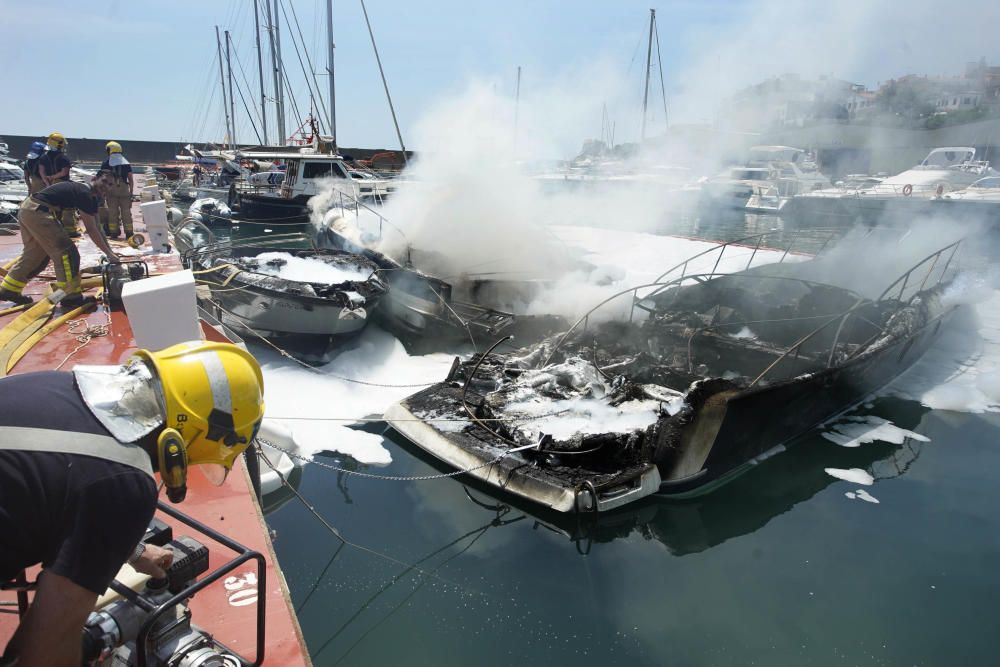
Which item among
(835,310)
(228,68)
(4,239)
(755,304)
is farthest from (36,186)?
(228,68)

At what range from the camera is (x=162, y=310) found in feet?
17.4

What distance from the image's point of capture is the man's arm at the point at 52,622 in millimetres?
1833

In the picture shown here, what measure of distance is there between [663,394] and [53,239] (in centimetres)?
774

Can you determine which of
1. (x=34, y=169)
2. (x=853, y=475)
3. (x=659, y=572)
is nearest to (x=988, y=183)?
(x=853, y=475)

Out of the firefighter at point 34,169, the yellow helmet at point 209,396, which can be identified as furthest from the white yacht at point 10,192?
the yellow helmet at point 209,396

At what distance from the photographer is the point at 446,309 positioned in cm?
1129

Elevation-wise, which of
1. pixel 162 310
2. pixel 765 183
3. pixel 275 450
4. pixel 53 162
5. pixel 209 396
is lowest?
pixel 275 450

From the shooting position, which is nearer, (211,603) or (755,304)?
(211,603)

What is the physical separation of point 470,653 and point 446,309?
7.30m

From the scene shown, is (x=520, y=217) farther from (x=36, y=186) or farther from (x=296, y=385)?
(x=36, y=186)

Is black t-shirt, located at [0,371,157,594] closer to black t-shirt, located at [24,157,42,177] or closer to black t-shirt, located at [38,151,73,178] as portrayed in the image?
black t-shirt, located at [38,151,73,178]

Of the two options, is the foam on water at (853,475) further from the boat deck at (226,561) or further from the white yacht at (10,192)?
the white yacht at (10,192)

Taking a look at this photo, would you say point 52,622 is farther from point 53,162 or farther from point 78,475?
point 53,162

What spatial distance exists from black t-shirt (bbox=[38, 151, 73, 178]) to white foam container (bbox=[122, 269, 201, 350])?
5302mm
